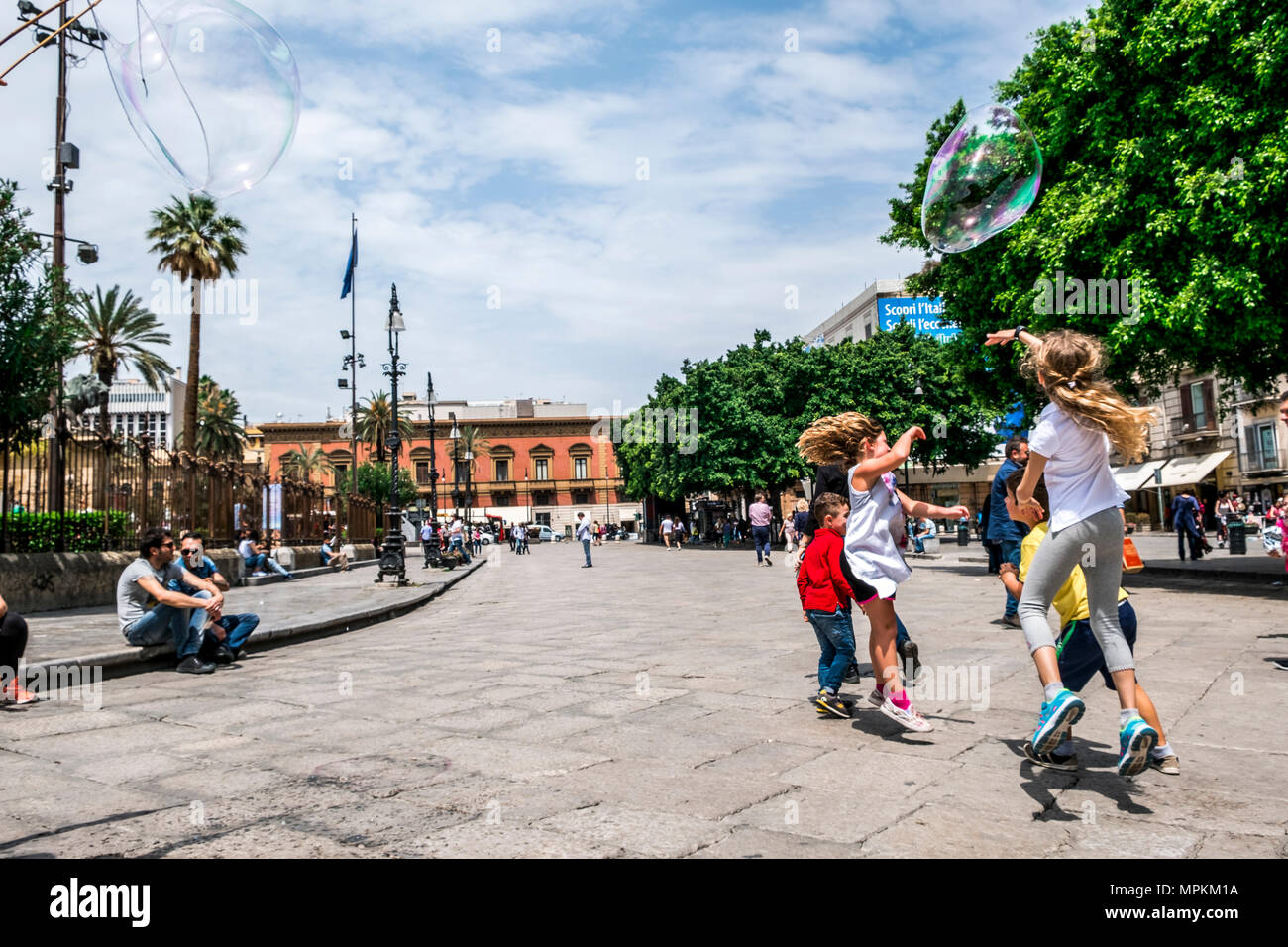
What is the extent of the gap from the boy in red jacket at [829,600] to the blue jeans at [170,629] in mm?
5028

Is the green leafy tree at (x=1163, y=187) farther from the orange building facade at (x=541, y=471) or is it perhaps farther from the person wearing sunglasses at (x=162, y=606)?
the orange building facade at (x=541, y=471)

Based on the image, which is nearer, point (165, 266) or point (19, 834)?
point (19, 834)

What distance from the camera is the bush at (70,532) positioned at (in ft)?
40.6

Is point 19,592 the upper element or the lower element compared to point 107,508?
lower

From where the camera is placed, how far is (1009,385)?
15922 mm

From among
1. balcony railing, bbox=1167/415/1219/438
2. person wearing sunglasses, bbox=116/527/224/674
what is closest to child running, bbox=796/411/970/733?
person wearing sunglasses, bbox=116/527/224/674

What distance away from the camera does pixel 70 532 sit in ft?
43.0

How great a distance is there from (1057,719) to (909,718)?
102 cm

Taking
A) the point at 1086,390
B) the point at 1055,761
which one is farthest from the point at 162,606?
the point at 1086,390

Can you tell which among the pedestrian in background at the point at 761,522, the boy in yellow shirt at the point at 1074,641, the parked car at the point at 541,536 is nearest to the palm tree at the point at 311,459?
the parked car at the point at 541,536
